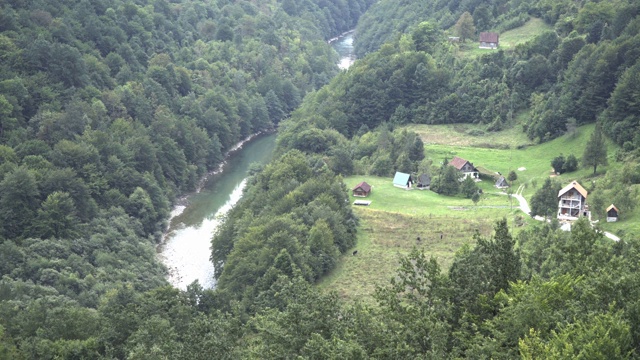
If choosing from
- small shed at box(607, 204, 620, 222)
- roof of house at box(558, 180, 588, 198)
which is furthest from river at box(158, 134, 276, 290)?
small shed at box(607, 204, 620, 222)

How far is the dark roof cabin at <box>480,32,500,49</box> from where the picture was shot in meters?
105

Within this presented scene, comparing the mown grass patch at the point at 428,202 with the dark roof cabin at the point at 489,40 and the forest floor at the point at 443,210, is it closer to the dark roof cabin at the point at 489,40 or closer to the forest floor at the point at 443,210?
the forest floor at the point at 443,210

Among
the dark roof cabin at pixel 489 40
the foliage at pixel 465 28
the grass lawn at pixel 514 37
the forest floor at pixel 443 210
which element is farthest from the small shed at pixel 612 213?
the foliage at pixel 465 28

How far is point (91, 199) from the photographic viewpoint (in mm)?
75250

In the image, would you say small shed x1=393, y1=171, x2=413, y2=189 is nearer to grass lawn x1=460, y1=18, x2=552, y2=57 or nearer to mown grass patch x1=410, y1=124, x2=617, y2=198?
mown grass patch x1=410, y1=124, x2=617, y2=198

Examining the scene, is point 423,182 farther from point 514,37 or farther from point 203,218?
point 514,37

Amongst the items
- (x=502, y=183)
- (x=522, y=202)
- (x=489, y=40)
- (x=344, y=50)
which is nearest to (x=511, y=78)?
(x=489, y=40)

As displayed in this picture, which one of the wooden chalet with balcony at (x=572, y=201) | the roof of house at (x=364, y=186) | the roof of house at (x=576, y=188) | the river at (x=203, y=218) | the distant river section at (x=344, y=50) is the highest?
the roof of house at (x=576, y=188)

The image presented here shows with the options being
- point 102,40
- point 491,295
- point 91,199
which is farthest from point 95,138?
point 491,295

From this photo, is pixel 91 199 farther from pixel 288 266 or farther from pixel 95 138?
pixel 288 266

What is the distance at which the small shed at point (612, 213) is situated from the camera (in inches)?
2376

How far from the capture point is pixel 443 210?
7331cm

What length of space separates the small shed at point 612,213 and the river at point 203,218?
3143 centimetres

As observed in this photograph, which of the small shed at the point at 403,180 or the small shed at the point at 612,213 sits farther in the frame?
the small shed at the point at 403,180
